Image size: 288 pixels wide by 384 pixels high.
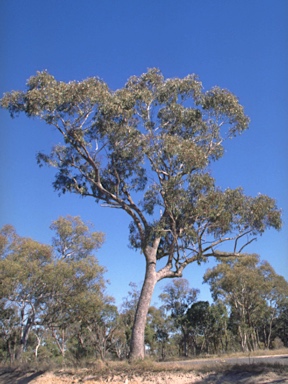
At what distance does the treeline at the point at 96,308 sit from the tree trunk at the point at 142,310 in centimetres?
447

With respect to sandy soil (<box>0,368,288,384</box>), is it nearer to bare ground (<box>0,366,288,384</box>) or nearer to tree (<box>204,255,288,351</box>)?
bare ground (<box>0,366,288,384</box>)

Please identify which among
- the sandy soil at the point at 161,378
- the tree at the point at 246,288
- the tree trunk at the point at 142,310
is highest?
the tree at the point at 246,288

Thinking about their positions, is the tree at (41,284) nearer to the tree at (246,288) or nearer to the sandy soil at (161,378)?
the sandy soil at (161,378)

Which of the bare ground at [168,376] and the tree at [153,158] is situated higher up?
the tree at [153,158]

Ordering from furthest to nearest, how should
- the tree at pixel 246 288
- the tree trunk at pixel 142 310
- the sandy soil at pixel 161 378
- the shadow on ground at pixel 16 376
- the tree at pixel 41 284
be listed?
the tree at pixel 246 288 < the tree at pixel 41 284 < the shadow on ground at pixel 16 376 < the tree trunk at pixel 142 310 < the sandy soil at pixel 161 378

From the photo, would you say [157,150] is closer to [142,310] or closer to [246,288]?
[142,310]

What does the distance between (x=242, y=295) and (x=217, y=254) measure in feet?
82.0

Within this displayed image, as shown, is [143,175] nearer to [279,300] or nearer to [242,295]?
[242,295]

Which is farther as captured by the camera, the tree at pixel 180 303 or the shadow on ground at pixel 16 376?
the tree at pixel 180 303

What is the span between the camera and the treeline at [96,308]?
2477 centimetres

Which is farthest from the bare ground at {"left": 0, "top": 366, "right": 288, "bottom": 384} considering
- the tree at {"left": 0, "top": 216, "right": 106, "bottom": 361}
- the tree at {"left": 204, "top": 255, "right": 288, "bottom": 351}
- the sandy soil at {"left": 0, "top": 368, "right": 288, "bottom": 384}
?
the tree at {"left": 204, "top": 255, "right": 288, "bottom": 351}

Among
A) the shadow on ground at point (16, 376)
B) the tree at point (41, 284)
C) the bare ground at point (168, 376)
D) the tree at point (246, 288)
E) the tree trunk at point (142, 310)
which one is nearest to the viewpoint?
the bare ground at point (168, 376)

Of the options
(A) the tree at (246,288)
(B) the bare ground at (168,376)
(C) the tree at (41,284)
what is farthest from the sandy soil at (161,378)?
(A) the tree at (246,288)

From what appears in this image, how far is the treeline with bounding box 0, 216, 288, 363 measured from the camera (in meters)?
24.8
